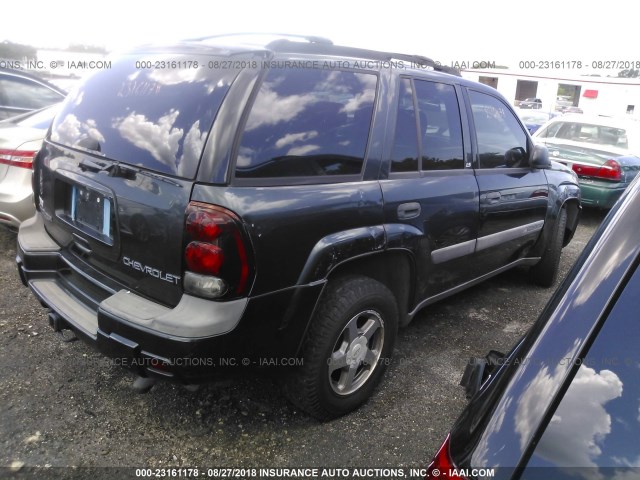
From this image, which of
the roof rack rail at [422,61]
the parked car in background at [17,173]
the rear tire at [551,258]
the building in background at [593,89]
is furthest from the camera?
the building in background at [593,89]

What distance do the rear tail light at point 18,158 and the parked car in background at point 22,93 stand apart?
250 centimetres

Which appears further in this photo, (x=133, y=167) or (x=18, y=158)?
(x=18, y=158)

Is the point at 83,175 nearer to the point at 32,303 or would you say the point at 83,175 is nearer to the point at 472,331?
the point at 32,303

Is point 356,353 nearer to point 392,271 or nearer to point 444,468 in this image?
point 392,271

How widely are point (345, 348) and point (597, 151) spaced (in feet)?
21.3

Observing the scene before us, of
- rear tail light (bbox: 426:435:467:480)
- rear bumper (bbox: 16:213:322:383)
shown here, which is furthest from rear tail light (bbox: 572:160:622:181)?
rear tail light (bbox: 426:435:467:480)

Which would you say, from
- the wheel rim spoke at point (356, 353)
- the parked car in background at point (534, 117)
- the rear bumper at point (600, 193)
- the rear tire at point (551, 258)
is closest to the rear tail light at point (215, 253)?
the wheel rim spoke at point (356, 353)

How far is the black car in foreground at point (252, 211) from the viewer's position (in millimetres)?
2084

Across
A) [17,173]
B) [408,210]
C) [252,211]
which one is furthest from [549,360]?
[17,173]

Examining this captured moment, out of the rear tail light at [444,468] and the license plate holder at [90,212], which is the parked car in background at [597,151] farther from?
the rear tail light at [444,468]

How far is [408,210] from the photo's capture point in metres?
2.80

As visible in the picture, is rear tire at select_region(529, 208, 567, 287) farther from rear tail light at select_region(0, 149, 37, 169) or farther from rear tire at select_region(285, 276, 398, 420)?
rear tail light at select_region(0, 149, 37, 169)

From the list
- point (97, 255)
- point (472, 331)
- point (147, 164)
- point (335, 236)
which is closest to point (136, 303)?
point (97, 255)

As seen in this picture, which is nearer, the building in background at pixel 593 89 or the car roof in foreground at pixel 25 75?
the car roof in foreground at pixel 25 75
